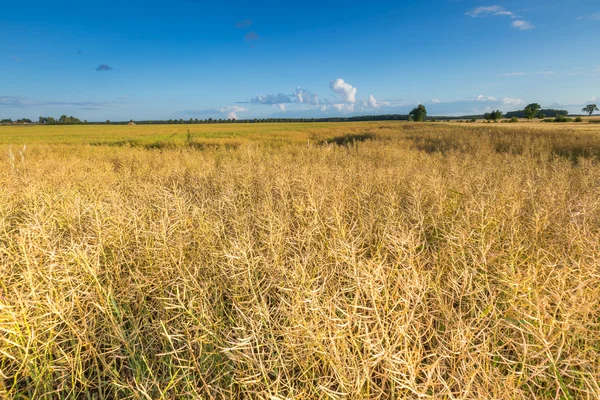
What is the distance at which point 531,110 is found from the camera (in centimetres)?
6775

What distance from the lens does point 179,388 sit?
153cm

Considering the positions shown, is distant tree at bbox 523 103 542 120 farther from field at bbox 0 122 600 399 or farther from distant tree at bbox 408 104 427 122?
field at bbox 0 122 600 399

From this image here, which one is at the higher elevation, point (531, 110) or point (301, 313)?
point (531, 110)

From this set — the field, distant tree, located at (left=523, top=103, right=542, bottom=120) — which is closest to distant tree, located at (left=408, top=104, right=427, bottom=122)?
distant tree, located at (left=523, top=103, right=542, bottom=120)

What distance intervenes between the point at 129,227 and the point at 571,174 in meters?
→ 8.17

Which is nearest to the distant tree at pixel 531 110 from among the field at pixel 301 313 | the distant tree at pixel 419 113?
the distant tree at pixel 419 113

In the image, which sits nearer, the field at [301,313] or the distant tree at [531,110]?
the field at [301,313]

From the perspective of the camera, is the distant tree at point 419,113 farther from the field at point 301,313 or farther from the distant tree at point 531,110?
the field at point 301,313

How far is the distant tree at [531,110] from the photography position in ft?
220

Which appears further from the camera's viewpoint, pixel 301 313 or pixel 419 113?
pixel 419 113

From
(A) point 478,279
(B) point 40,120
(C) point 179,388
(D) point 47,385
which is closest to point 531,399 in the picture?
(A) point 478,279

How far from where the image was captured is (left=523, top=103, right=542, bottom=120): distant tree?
67188 millimetres

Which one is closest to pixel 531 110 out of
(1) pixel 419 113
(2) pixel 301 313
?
(1) pixel 419 113

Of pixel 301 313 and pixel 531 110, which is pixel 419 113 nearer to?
pixel 531 110
